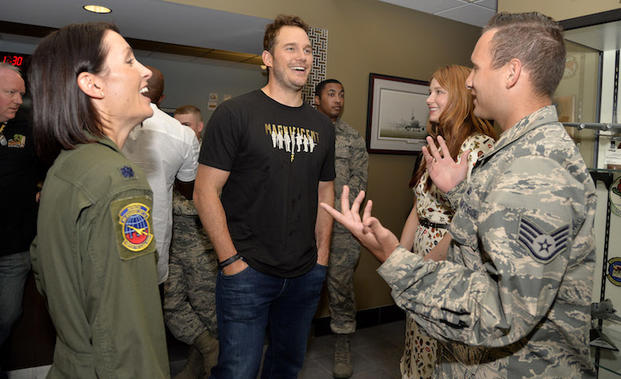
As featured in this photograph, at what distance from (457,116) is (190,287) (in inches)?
73.1

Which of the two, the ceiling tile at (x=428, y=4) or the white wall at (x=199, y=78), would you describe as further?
the white wall at (x=199, y=78)

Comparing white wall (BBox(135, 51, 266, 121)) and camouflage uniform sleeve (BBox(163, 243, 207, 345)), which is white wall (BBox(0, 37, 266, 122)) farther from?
camouflage uniform sleeve (BBox(163, 243, 207, 345))

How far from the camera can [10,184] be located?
7.19ft

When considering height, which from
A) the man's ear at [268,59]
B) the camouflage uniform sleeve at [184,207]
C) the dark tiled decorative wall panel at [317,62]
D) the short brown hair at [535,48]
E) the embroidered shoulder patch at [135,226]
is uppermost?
the dark tiled decorative wall panel at [317,62]

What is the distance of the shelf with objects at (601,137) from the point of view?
1595 mm

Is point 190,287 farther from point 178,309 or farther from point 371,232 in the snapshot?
point 371,232

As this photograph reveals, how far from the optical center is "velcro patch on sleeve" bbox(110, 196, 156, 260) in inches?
Answer: 34.3

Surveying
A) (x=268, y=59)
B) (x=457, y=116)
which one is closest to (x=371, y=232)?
(x=457, y=116)

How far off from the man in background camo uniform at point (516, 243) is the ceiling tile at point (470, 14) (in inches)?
120

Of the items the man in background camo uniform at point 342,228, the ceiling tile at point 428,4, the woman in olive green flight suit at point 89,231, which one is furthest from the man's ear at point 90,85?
the ceiling tile at point 428,4

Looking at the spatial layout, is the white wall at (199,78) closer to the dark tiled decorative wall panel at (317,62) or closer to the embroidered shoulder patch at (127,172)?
the dark tiled decorative wall panel at (317,62)

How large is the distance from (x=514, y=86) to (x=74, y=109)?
1043 millimetres

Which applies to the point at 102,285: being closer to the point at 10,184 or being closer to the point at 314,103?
the point at 10,184

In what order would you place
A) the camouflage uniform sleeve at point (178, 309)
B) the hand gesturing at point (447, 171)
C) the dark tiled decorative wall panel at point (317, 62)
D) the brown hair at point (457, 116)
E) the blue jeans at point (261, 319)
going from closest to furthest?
the hand gesturing at point (447, 171) < the blue jeans at point (261, 319) < the brown hair at point (457, 116) < the camouflage uniform sleeve at point (178, 309) < the dark tiled decorative wall panel at point (317, 62)
